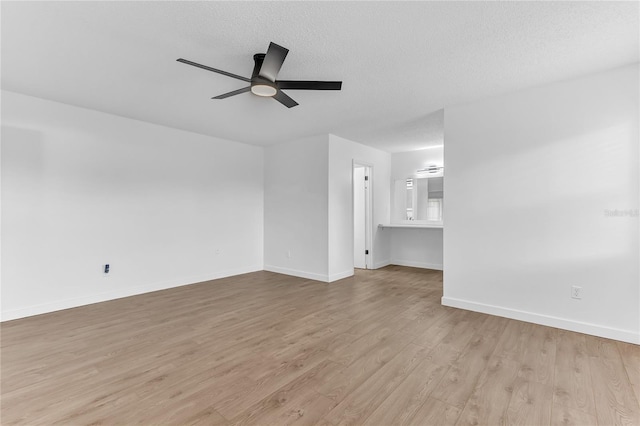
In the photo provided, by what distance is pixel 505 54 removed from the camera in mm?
2508

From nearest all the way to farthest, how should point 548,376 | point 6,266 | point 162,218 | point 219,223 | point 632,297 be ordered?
point 548,376, point 632,297, point 6,266, point 162,218, point 219,223

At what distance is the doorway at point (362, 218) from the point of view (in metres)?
6.16

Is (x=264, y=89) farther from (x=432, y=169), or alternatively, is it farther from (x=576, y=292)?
(x=432, y=169)

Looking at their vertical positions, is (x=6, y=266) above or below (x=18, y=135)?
below

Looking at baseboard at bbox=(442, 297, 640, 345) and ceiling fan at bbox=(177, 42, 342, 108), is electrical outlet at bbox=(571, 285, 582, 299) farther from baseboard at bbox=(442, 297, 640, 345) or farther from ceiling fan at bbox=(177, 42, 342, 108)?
ceiling fan at bbox=(177, 42, 342, 108)

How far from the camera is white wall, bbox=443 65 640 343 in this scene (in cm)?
279

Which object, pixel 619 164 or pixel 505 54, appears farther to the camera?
pixel 619 164

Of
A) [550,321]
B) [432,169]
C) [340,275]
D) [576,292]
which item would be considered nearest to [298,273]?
[340,275]

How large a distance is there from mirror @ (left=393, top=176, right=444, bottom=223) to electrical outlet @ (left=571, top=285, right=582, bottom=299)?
3.12m

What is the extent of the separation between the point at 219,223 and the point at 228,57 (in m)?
3.41

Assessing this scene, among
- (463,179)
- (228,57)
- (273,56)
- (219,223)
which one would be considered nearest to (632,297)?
(463,179)

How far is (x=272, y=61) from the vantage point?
7.43ft

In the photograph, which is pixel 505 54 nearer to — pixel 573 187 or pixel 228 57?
pixel 573 187

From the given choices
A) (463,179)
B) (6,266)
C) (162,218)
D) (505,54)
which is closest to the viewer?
(505,54)
